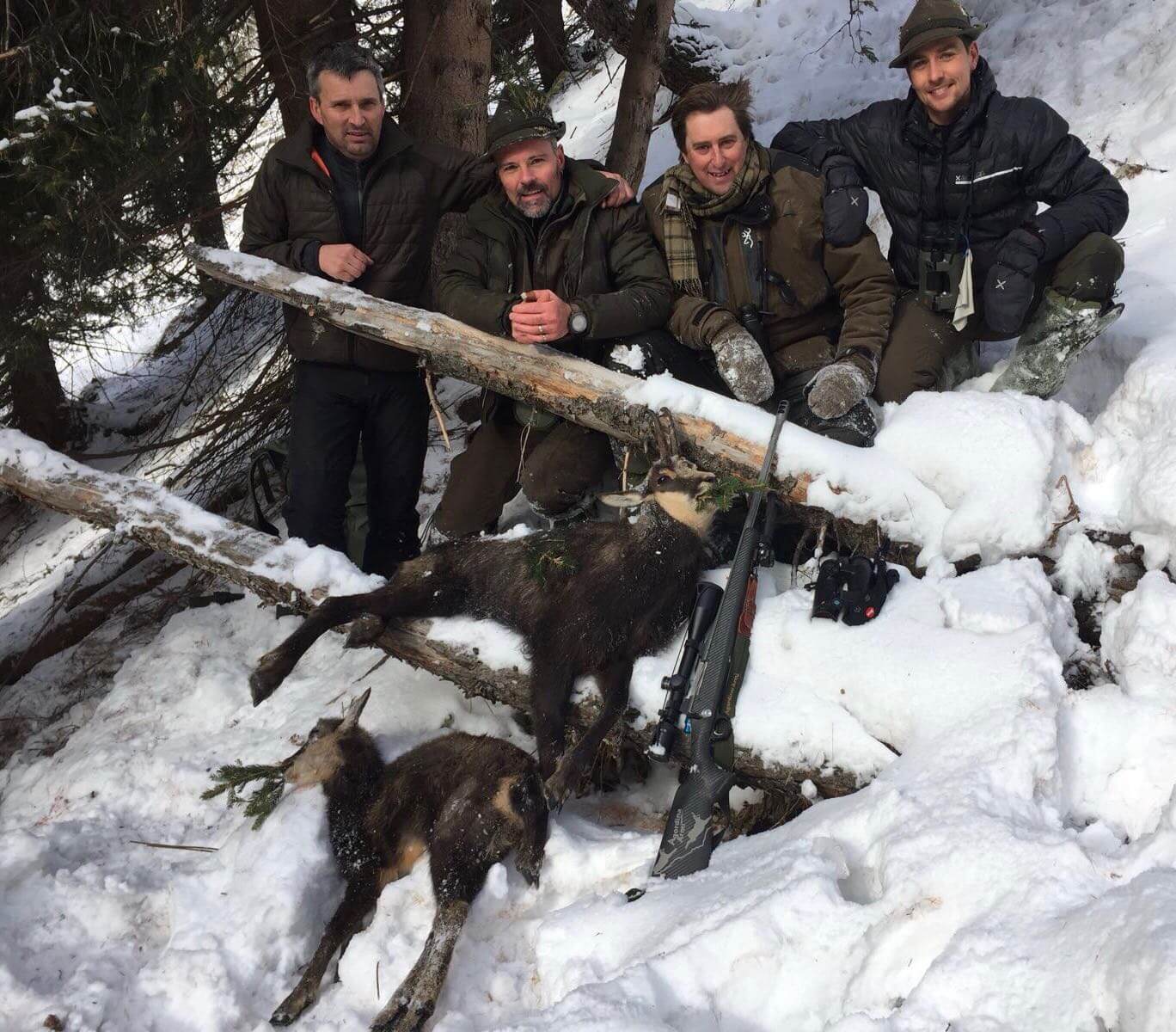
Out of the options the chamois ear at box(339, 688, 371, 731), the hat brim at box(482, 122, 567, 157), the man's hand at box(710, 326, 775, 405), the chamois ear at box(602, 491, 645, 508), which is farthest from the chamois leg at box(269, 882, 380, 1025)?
the hat brim at box(482, 122, 567, 157)

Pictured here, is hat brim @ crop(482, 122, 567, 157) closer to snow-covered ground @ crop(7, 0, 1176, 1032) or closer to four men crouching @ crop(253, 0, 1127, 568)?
four men crouching @ crop(253, 0, 1127, 568)

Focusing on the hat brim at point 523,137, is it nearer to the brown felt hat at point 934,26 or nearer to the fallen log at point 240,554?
the brown felt hat at point 934,26

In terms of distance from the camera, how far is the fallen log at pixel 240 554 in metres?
3.32

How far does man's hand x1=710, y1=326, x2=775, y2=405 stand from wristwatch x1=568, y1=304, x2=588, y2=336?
60 centimetres

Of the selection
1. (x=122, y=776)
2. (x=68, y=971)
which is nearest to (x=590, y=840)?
(x=68, y=971)

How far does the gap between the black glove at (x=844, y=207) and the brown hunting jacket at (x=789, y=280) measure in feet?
0.22

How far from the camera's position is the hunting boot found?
3850mm

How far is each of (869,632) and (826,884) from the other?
3.42ft

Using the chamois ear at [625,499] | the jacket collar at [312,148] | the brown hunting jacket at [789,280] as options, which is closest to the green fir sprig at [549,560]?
the chamois ear at [625,499]

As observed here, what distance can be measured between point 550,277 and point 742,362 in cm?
100

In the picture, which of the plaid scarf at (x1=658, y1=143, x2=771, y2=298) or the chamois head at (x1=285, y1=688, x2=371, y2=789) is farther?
the plaid scarf at (x1=658, y1=143, x2=771, y2=298)

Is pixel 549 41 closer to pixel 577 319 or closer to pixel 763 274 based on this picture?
pixel 763 274

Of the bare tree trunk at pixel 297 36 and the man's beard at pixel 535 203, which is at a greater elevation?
the bare tree trunk at pixel 297 36

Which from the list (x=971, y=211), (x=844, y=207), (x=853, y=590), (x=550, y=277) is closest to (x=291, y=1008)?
(x=853, y=590)
